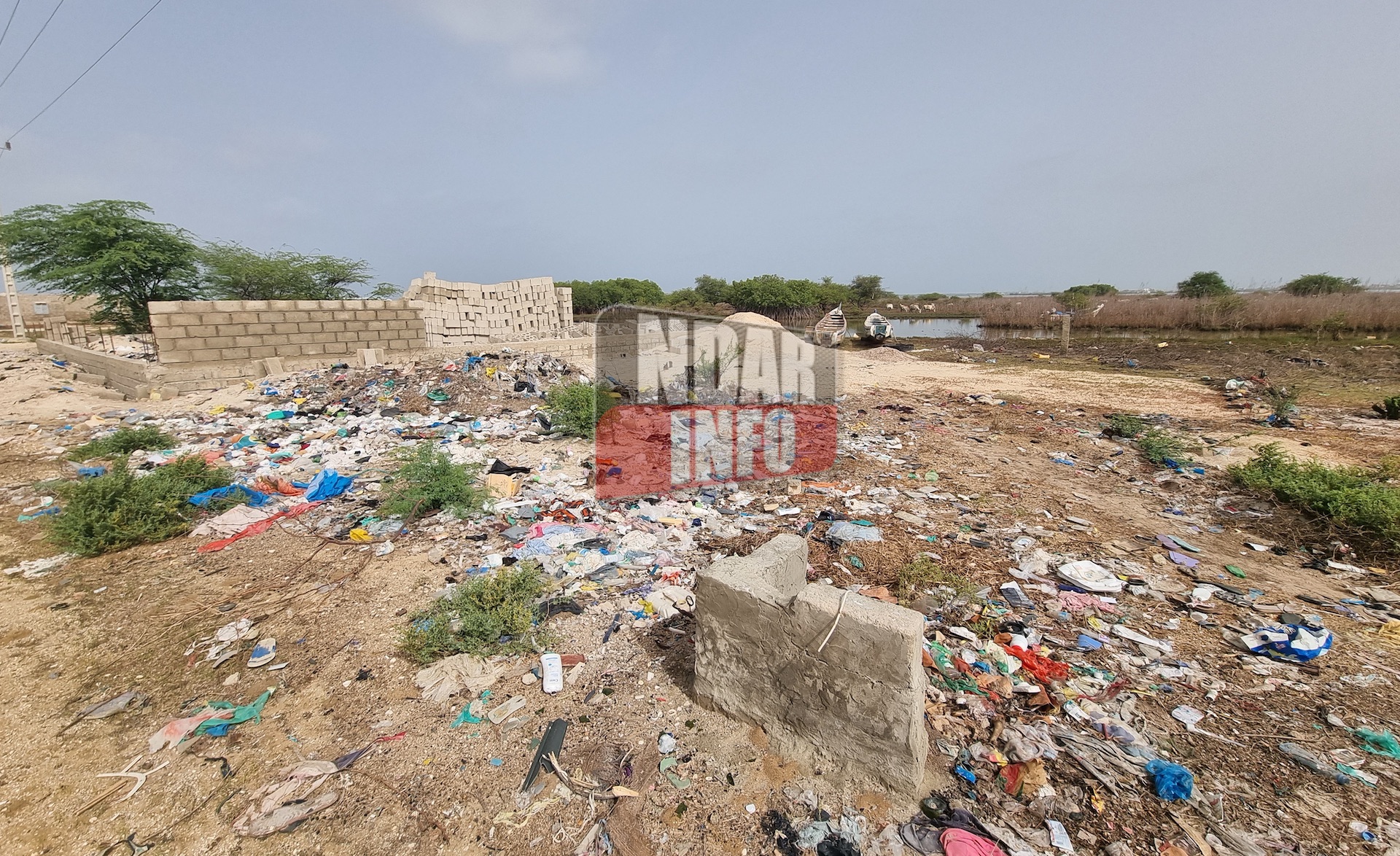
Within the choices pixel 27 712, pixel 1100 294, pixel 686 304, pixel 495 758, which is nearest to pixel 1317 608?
pixel 495 758

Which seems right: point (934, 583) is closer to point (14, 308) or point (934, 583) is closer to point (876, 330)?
point (876, 330)

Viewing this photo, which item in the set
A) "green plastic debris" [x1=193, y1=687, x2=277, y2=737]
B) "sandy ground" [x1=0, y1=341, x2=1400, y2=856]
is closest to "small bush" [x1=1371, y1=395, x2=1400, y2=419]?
"sandy ground" [x1=0, y1=341, x2=1400, y2=856]

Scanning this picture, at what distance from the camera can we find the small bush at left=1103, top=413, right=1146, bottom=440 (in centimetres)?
654

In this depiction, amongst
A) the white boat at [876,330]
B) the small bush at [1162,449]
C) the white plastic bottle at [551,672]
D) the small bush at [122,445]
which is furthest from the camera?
the white boat at [876,330]

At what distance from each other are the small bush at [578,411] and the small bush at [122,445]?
13.8ft

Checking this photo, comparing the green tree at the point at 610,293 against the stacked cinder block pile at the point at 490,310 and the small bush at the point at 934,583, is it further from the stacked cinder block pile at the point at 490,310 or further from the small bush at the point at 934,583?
the small bush at the point at 934,583

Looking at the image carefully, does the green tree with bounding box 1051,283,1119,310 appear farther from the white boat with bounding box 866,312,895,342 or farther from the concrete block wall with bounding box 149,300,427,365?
the concrete block wall with bounding box 149,300,427,365

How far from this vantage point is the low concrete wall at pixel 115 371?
7926 millimetres

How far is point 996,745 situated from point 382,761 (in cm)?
242

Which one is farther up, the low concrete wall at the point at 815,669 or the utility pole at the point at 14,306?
the utility pole at the point at 14,306

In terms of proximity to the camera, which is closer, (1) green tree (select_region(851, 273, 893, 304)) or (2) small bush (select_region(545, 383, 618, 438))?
(2) small bush (select_region(545, 383, 618, 438))

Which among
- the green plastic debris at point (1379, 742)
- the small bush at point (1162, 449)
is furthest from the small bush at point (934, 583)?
the small bush at point (1162, 449)

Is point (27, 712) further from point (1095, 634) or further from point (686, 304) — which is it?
point (686, 304)

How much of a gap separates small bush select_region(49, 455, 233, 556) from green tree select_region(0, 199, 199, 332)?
391 inches
